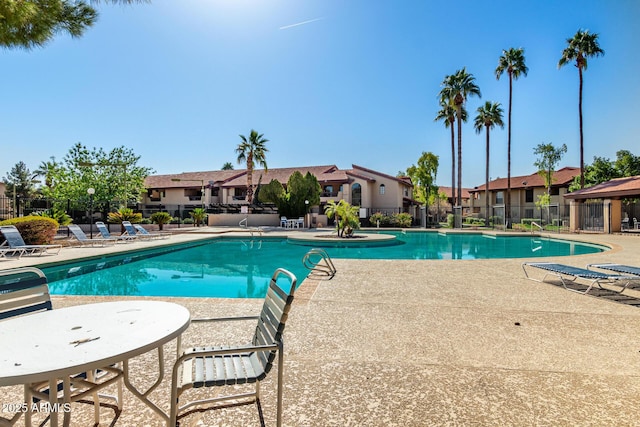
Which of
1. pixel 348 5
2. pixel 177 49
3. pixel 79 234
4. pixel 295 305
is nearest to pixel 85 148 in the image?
pixel 79 234

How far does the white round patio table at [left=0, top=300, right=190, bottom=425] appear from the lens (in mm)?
1597

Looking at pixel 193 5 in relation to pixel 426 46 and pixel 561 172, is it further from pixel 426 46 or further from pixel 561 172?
pixel 561 172

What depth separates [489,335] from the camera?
13.5ft

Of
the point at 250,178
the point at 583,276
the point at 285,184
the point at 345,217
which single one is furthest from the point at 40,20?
the point at 285,184

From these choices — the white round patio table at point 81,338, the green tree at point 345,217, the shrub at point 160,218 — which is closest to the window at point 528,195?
the green tree at point 345,217

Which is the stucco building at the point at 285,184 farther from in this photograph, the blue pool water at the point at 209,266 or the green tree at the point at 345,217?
the blue pool water at the point at 209,266

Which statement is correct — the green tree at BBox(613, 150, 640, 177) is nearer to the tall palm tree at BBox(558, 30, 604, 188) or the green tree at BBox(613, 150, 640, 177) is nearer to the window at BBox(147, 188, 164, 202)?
the tall palm tree at BBox(558, 30, 604, 188)

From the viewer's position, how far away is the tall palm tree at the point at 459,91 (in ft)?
101

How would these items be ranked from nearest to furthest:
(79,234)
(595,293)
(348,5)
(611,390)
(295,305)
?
(611,390), (295,305), (595,293), (348,5), (79,234)

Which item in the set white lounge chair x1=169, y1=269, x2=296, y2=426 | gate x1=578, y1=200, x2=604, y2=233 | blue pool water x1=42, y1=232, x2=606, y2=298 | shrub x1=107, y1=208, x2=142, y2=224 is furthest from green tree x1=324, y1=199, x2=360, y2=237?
gate x1=578, y1=200, x2=604, y2=233

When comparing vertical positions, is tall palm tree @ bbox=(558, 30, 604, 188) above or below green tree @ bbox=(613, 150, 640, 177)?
above

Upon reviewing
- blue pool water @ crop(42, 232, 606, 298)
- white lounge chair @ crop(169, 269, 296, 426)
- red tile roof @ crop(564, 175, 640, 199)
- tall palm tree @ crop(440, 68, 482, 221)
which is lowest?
blue pool water @ crop(42, 232, 606, 298)

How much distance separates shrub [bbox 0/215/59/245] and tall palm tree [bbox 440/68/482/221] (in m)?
28.9

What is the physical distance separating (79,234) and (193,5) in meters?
12.7
